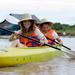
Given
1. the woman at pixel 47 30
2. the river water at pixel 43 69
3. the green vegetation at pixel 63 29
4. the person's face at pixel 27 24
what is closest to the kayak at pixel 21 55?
the river water at pixel 43 69

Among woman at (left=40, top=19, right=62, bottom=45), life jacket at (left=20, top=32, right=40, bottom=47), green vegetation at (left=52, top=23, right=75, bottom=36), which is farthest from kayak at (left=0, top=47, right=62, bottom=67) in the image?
green vegetation at (left=52, top=23, right=75, bottom=36)

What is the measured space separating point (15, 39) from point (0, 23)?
15.8m

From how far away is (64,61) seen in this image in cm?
1014

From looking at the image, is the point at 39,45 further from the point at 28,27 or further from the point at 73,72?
the point at 73,72

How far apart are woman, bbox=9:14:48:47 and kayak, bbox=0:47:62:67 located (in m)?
0.27

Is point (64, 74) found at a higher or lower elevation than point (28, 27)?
lower

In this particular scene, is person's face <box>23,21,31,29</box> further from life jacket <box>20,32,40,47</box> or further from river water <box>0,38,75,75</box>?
river water <box>0,38,75,75</box>

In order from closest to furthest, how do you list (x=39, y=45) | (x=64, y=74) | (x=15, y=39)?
1. (x=64, y=74)
2. (x=15, y=39)
3. (x=39, y=45)

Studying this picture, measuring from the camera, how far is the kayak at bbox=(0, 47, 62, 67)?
8.20 meters

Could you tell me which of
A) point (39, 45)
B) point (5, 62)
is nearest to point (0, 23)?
point (39, 45)

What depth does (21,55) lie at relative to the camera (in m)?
8.52

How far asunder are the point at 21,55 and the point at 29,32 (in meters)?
1.38

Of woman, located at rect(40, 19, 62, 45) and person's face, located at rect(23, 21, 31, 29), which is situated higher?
person's face, located at rect(23, 21, 31, 29)

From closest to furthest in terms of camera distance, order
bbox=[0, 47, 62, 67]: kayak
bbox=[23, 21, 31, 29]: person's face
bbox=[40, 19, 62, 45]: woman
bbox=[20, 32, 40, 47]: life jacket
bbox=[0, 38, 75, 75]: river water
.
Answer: bbox=[0, 38, 75, 75]: river water < bbox=[0, 47, 62, 67]: kayak < bbox=[23, 21, 31, 29]: person's face < bbox=[20, 32, 40, 47]: life jacket < bbox=[40, 19, 62, 45]: woman
